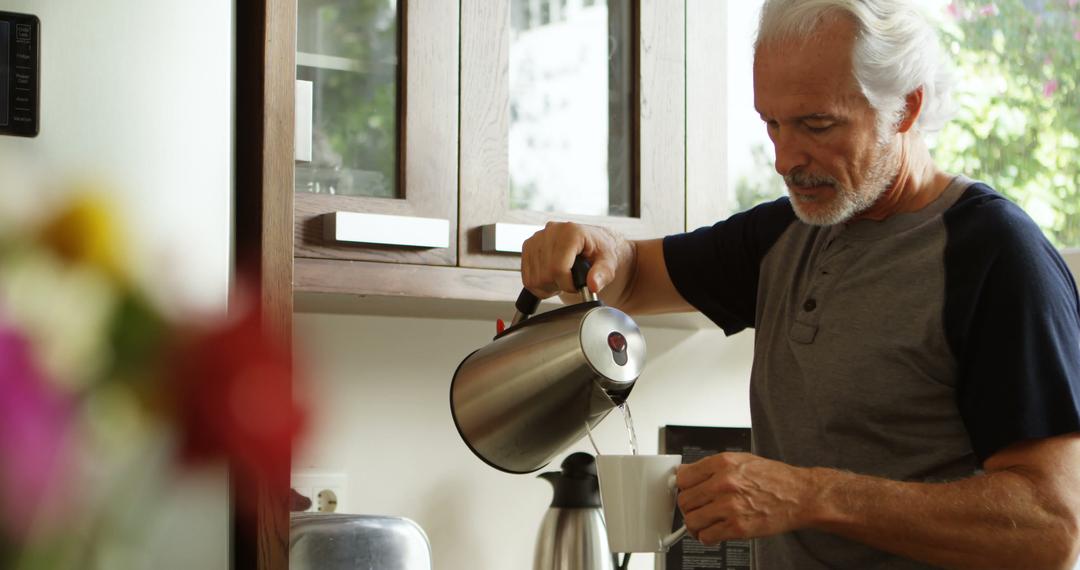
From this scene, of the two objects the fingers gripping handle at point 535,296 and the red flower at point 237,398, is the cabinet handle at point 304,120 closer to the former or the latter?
the fingers gripping handle at point 535,296

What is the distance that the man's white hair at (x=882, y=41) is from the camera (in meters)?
1.17

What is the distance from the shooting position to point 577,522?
175 centimetres

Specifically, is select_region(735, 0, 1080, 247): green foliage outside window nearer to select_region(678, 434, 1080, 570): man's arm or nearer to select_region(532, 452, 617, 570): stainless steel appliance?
select_region(532, 452, 617, 570): stainless steel appliance

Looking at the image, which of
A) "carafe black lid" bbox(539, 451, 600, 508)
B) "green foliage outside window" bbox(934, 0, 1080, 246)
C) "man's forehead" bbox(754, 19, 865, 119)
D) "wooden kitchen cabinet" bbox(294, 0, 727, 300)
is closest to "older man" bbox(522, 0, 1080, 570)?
"man's forehead" bbox(754, 19, 865, 119)

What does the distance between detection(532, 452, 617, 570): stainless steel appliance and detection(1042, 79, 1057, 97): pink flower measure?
1105mm

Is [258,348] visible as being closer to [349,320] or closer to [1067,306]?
[1067,306]

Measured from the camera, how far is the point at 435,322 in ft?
6.30

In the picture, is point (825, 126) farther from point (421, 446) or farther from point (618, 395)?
point (421, 446)

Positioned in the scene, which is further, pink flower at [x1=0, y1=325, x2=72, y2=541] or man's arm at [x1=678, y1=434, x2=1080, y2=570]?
man's arm at [x1=678, y1=434, x2=1080, y2=570]

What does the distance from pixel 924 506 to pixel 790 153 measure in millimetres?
378

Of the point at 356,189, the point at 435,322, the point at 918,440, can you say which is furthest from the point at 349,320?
the point at 918,440

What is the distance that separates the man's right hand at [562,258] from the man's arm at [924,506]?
0.79 feet

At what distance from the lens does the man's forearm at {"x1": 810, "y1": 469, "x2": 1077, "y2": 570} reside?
1001 mm

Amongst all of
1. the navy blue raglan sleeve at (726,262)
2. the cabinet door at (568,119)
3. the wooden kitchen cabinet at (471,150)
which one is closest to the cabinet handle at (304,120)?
the wooden kitchen cabinet at (471,150)
